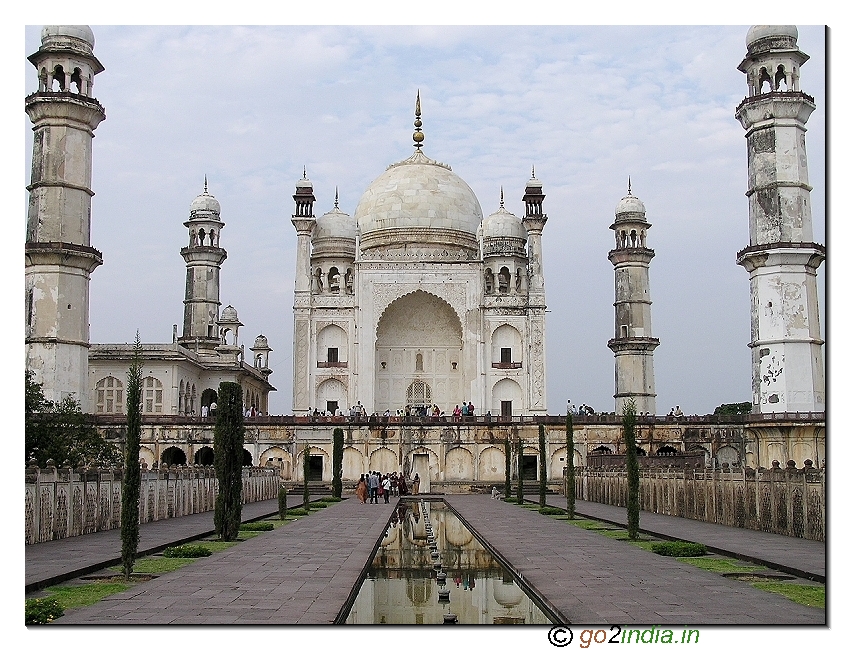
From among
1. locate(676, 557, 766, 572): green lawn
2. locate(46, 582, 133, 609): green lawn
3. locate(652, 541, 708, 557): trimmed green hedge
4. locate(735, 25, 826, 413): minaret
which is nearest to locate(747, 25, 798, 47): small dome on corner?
locate(735, 25, 826, 413): minaret

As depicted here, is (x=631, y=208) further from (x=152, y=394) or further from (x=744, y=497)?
(x=744, y=497)

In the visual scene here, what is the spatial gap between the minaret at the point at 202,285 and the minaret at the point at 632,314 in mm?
15984

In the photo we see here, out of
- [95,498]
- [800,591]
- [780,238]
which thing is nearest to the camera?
[800,591]

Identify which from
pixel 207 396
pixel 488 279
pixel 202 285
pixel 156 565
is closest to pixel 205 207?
pixel 202 285

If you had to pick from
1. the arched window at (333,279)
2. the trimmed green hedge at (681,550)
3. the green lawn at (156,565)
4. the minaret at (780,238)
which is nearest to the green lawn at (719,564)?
the trimmed green hedge at (681,550)

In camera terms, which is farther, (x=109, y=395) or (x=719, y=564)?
(x=109, y=395)

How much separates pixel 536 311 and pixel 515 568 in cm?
2638

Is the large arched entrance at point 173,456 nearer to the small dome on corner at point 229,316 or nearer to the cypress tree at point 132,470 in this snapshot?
the small dome on corner at point 229,316

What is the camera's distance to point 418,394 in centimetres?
3731

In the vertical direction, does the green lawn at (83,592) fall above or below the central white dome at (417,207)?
below

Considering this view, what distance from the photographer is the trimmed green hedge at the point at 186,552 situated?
439 inches

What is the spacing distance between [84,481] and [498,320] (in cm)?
2336

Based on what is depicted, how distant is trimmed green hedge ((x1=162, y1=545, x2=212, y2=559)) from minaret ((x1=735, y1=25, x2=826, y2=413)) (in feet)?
67.6

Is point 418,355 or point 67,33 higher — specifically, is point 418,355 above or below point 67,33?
below
